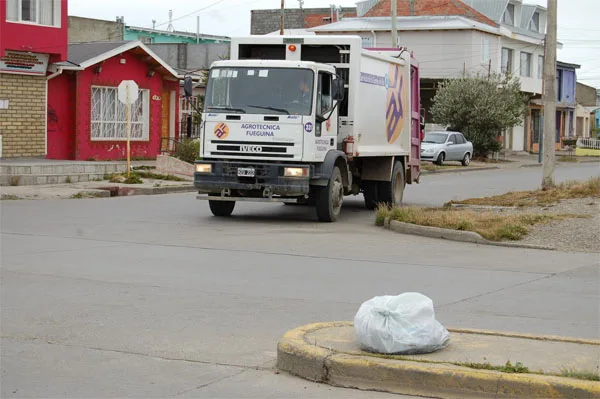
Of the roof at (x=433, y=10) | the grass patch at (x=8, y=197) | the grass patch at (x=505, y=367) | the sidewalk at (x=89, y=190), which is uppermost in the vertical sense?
the roof at (x=433, y=10)

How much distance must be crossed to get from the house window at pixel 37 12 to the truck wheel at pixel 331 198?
1541 centimetres

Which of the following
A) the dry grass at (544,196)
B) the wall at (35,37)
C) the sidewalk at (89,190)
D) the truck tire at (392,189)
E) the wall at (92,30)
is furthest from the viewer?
the wall at (92,30)

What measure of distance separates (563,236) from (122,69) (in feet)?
74.3

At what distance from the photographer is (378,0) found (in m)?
66.3

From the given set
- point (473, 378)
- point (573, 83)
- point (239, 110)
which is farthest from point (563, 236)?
point (573, 83)

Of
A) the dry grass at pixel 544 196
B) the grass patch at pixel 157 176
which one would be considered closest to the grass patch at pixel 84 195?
the grass patch at pixel 157 176

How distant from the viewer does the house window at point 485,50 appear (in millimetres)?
58312

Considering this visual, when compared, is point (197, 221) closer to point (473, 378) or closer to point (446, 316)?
point (446, 316)

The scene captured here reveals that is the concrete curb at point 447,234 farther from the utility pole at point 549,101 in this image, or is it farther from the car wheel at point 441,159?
the car wheel at point 441,159

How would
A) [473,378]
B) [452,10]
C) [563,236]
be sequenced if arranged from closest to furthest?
1. [473,378]
2. [563,236]
3. [452,10]

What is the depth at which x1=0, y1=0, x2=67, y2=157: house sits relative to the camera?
1141 inches

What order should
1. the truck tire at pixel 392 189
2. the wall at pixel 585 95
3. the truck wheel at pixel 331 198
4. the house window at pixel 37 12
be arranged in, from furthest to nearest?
the wall at pixel 585 95, the house window at pixel 37 12, the truck tire at pixel 392 189, the truck wheel at pixel 331 198

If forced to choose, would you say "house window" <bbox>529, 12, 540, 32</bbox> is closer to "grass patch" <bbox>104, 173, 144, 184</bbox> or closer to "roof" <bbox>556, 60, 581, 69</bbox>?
"roof" <bbox>556, 60, 581, 69</bbox>

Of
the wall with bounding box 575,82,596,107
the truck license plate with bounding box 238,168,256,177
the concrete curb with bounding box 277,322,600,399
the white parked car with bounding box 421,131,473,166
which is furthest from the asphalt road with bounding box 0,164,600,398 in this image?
the wall with bounding box 575,82,596,107
